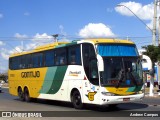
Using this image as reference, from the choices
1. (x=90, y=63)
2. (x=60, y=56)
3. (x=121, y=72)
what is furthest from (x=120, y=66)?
(x=60, y=56)

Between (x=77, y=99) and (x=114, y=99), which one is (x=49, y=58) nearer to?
(x=77, y=99)

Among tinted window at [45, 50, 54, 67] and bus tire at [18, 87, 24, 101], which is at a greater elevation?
tinted window at [45, 50, 54, 67]

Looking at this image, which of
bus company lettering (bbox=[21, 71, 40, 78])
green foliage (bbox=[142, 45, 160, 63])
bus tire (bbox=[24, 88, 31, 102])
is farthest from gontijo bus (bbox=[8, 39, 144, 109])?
green foliage (bbox=[142, 45, 160, 63])

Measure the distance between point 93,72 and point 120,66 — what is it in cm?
126

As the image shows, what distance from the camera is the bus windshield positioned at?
1672cm

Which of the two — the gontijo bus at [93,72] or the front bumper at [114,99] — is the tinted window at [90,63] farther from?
the front bumper at [114,99]

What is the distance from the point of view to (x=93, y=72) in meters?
17.3

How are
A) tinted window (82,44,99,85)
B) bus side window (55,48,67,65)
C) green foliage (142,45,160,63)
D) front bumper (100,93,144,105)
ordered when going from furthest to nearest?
1. green foliage (142,45,160,63)
2. bus side window (55,48,67,65)
3. tinted window (82,44,99,85)
4. front bumper (100,93,144,105)

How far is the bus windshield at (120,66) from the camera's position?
16719 millimetres

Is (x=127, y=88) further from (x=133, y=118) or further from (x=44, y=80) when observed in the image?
(x=44, y=80)

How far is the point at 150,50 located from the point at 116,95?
16.0 meters

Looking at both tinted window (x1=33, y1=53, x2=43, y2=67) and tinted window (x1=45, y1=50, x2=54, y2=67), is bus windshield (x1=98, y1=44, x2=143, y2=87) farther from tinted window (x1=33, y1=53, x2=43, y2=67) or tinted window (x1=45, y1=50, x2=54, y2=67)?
tinted window (x1=33, y1=53, x2=43, y2=67)

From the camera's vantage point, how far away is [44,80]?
22.7m

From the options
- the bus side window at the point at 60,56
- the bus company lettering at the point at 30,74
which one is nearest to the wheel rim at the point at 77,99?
the bus side window at the point at 60,56
